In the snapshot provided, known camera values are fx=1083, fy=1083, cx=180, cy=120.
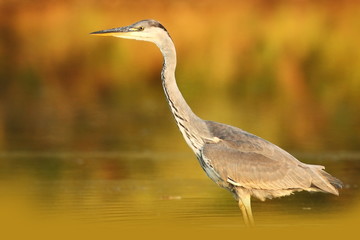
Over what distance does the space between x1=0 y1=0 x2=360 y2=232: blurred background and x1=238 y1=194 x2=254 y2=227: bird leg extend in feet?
7.31

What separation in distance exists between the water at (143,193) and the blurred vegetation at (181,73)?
1.30 meters

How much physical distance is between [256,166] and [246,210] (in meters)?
0.46

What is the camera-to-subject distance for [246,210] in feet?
35.9

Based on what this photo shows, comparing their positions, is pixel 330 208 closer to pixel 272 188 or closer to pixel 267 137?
pixel 272 188

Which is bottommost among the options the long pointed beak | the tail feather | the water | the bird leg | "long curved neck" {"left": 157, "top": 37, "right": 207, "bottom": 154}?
the water

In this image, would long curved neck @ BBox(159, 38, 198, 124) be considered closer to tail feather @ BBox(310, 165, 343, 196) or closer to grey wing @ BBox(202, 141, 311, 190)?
grey wing @ BBox(202, 141, 311, 190)

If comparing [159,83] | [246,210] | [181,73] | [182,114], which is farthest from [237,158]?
[181,73]

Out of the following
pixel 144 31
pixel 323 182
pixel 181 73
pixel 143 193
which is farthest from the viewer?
pixel 181 73

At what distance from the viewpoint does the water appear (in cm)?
1190

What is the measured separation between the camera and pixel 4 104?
25.3 m

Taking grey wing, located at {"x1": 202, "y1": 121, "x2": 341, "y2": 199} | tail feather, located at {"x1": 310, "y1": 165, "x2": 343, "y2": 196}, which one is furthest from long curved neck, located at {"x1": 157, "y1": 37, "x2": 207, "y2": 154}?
tail feather, located at {"x1": 310, "y1": 165, "x2": 343, "y2": 196}

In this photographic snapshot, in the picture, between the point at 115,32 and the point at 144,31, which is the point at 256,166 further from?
the point at 115,32

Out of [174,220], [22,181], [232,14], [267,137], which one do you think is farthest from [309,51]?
[174,220]

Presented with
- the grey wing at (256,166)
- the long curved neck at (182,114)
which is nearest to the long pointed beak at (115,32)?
the long curved neck at (182,114)
